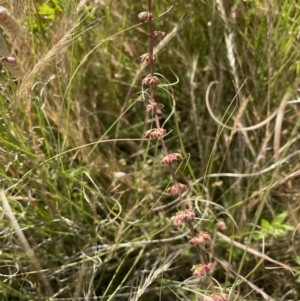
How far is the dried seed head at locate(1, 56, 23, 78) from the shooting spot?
864 mm

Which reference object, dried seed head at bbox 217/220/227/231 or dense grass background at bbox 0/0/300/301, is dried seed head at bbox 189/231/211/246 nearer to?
dense grass background at bbox 0/0/300/301

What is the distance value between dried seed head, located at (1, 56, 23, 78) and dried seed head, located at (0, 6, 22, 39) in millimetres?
39

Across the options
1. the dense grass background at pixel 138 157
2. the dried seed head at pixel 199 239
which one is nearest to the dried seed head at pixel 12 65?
the dense grass background at pixel 138 157

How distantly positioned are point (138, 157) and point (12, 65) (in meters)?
0.45

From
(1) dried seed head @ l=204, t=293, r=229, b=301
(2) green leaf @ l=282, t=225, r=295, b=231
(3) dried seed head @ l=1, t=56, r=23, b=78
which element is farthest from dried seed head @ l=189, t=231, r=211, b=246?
(3) dried seed head @ l=1, t=56, r=23, b=78

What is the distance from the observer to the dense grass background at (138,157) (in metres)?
1.01

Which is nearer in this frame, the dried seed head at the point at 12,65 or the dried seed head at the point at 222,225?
the dried seed head at the point at 12,65

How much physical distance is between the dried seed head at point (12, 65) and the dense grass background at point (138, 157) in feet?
0.05

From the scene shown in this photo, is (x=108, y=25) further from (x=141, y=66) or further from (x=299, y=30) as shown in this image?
(x=299, y=30)

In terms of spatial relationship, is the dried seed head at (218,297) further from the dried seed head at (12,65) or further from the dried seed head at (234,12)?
the dried seed head at (234,12)

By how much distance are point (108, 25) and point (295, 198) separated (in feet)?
1.80

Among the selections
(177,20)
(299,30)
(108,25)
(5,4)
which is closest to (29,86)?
(5,4)

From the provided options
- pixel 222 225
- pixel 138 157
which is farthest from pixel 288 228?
pixel 138 157

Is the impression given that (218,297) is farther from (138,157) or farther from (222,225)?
(138,157)
